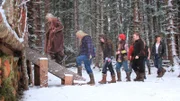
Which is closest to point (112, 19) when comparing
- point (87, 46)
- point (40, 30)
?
point (40, 30)

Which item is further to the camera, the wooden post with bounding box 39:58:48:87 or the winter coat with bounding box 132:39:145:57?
the winter coat with bounding box 132:39:145:57

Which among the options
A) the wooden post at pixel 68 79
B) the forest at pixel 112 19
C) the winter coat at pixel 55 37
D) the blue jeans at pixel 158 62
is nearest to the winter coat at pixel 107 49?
the winter coat at pixel 55 37

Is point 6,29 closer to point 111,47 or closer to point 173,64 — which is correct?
point 111,47

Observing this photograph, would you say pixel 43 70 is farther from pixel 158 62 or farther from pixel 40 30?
pixel 40 30

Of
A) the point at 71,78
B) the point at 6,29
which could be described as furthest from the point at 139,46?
the point at 6,29

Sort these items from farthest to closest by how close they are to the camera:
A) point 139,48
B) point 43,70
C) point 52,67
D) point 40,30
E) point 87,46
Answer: point 40,30 → point 139,48 → point 87,46 → point 52,67 → point 43,70

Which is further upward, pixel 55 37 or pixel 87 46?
pixel 55 37

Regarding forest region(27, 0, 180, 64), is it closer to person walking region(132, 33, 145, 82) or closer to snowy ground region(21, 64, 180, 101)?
person walking region(132, 33, 145, 82)

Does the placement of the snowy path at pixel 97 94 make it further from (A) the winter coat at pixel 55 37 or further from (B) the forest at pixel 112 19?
(B) the forest at pixel 112 19

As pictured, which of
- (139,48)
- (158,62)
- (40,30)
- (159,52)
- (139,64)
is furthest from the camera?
(40,30)

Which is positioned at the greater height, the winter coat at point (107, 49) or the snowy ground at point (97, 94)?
the winter coat at point (107, 49)

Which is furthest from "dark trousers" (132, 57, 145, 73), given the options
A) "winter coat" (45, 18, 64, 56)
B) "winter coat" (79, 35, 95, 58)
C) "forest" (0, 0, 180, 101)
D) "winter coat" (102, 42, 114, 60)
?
"winter coat" (45, 18, 64, 56)

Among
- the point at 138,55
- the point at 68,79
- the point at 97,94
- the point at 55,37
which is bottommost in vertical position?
the point at 97,94

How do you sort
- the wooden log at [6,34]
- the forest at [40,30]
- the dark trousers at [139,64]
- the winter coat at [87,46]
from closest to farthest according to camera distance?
the wooden log at [6,34] → the forest at [40,30] → the winter coat at [87,46] → the dark trousers at [139,64]
